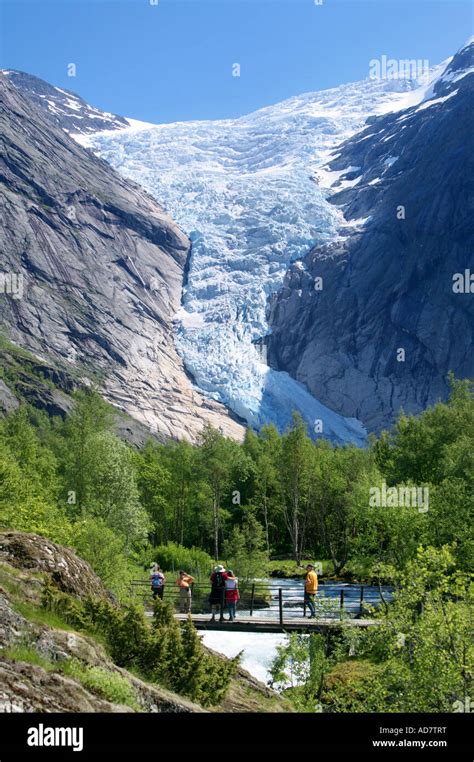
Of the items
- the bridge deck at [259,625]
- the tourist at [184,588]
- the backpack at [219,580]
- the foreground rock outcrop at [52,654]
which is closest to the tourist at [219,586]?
the backpack at [219,580]

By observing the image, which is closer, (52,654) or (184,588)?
(52,654)

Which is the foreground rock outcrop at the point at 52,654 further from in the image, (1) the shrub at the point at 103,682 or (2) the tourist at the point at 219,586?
(2) the tourist at the point at 219,586

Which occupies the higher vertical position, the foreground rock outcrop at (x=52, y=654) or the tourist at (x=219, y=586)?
the foreground rock outcrop at (x=52, y=654)

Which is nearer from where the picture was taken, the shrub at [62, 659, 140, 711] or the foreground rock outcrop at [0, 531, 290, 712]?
the foreground rock outcrop at [0, 531, 290, 712]

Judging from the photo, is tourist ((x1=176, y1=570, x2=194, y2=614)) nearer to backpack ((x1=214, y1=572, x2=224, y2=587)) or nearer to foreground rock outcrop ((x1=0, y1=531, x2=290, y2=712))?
backpack ((x1=214, y1=572, x2=224, y2=587))

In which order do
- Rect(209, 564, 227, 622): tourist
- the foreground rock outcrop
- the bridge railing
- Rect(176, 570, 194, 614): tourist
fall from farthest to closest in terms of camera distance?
the bridge railing, Rect(176, 570, 194, 614): tourist, Rect(209, 564, 227, 622): tourist, the foreground rock outcrop

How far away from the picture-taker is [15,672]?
10391 millimetres

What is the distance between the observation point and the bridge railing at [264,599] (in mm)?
34281

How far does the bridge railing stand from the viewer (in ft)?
112

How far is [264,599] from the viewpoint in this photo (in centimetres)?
4722

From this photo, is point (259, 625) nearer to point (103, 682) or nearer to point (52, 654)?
point (52, 654)

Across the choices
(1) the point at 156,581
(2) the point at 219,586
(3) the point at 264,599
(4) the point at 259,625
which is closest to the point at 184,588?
(1) the point at 156,581

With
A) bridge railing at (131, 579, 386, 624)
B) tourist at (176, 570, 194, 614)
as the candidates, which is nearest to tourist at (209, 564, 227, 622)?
bridge railing at (131, 579, 386, 624)
